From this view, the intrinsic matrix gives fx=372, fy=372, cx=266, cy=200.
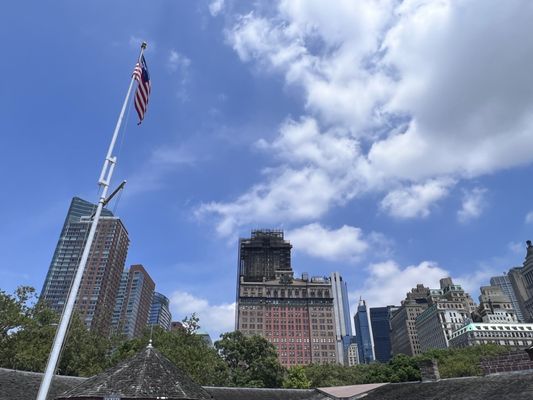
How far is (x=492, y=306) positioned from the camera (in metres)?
169

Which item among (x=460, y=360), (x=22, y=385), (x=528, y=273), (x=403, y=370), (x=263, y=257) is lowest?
(x=22, y=385)

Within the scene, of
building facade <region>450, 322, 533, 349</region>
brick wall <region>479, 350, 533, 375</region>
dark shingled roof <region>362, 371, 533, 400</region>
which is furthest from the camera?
building facade <region>450, 322, 533, 349</region>

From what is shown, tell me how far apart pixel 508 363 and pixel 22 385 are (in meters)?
31.2

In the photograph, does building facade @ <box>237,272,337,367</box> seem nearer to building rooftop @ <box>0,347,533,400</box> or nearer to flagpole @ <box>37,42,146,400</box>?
building rooftop @ <box>0,347,533,400</box>

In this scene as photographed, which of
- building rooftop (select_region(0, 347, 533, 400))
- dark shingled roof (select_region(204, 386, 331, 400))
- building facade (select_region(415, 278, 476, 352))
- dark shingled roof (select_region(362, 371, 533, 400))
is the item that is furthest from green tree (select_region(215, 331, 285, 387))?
building facade (select_region(415, 278, 476, 352))

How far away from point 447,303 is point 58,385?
180385 mm

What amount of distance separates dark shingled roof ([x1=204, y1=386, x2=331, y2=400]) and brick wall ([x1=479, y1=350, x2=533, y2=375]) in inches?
564

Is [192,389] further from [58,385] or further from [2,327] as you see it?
[2,327]

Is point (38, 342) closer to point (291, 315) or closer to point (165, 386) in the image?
point (165, 386)

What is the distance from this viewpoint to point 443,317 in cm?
16550

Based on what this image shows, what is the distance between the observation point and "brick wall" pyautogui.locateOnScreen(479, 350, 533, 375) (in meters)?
22.4

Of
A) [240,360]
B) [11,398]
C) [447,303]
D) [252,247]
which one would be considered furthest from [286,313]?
[11,398]

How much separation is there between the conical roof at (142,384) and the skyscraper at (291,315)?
133m

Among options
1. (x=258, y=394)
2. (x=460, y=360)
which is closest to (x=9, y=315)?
(x=258, y=394)
